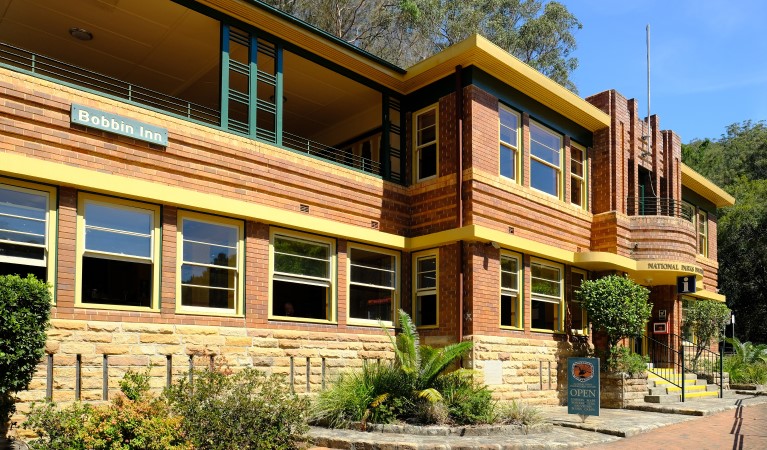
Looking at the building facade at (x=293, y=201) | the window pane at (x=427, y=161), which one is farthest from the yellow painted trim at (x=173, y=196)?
the window pane at (x=427, y=161)

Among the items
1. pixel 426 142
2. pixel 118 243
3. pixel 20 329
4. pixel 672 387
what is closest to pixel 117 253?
pixel 118 243

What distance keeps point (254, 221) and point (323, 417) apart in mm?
3867

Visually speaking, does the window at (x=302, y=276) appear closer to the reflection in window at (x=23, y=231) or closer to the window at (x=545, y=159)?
the reflection in window at (x=23, y=231)

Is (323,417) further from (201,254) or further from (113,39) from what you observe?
(113,39)

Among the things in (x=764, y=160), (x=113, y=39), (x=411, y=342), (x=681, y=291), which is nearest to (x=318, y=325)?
(x=411, y=342)

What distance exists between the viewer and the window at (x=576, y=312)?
701 inches

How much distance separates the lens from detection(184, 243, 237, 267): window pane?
1219cm

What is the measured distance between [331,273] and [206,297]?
290 cm

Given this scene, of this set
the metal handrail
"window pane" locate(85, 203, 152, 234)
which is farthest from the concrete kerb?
the metal handrail

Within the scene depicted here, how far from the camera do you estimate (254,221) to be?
13.1 meters

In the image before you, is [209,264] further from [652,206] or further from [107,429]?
[652,206]

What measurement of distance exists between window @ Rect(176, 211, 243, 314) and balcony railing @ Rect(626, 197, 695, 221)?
11.9 m

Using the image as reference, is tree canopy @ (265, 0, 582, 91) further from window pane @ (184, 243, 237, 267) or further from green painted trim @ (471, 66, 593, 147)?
window pane @ (184, 243, 237, 267)

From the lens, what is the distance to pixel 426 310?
15672 millimetres
